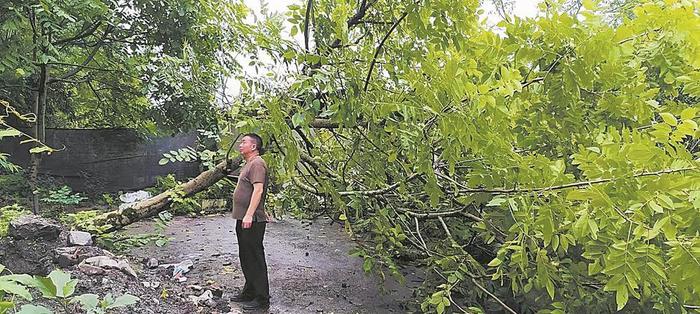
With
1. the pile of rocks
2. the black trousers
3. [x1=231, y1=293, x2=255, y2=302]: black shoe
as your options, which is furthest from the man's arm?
the pile of rocks

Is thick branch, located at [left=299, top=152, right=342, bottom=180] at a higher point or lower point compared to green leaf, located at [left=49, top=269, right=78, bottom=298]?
higher

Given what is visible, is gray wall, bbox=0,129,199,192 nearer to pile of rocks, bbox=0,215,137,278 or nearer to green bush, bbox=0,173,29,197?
green bush, bbox=0,173,29,197

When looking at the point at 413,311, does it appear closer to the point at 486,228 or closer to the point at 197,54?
the point at 486,228

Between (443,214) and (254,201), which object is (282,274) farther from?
(443,214)

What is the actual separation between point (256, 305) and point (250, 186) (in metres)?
0.93

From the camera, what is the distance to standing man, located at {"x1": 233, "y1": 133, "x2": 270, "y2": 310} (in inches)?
150

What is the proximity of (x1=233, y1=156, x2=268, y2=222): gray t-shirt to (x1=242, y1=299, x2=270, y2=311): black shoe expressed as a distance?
25.4 inches

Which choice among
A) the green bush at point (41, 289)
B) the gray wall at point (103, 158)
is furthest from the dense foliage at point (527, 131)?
the gray wall at point (103, 158)

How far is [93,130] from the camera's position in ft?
26.0

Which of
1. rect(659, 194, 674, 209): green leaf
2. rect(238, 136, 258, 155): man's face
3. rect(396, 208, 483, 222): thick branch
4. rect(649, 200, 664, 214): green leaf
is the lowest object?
rect(396, 208, 483, 222): thick branch

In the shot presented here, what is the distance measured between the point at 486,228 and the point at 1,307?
7.89 feet

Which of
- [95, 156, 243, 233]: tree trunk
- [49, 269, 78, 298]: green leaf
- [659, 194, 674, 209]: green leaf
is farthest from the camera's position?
[95, 156, 243, 233]: tree trunk

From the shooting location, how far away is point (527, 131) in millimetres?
2531

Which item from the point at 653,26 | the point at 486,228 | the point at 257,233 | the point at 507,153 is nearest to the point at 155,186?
the point at 257,233
